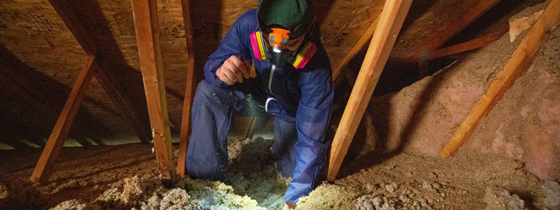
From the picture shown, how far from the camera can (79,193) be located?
136 cm

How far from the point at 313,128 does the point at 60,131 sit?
1.85 m

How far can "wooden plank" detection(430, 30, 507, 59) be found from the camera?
1601 mm

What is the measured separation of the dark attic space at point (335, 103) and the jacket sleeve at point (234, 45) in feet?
0.17

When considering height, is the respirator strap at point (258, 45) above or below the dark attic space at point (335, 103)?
above

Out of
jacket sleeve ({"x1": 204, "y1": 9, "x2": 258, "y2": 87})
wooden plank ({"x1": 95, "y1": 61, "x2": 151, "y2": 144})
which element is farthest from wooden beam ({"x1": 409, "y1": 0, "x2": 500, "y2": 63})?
wooden plank ({"x1": 95, "y1": 61, "x2": 151, "y2": 144})

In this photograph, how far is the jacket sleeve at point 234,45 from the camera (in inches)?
54.5

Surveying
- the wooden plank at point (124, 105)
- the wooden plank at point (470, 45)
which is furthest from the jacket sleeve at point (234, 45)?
the wooden plank at point (470, 45)

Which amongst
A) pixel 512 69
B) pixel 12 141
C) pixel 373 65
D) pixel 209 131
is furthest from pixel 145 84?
pixel 12 141

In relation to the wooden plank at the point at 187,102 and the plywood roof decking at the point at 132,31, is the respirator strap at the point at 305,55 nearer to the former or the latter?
the plywood roof decking at the point at 132,31

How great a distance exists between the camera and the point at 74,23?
5.54ft

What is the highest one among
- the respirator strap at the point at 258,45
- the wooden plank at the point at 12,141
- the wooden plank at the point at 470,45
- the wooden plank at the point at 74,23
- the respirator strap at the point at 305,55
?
the wooden plank at the point at 74,23

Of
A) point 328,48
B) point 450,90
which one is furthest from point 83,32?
point 450,90

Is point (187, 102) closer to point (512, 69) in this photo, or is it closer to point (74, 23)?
point (74, 23)

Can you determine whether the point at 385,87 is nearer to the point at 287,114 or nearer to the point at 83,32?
the point at 287,114
